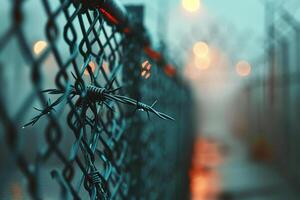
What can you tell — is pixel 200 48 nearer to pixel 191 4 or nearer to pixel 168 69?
pixel 191 4

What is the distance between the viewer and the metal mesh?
423mm

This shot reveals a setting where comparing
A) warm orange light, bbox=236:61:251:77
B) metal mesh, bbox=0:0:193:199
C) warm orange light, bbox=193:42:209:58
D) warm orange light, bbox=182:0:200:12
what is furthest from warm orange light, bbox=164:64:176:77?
warm orange light, bbox=236:61:251:77

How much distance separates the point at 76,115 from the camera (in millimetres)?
711

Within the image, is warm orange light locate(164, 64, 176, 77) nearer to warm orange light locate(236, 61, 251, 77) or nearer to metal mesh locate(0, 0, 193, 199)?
metal mesh locate(0, 0, 193, 199)

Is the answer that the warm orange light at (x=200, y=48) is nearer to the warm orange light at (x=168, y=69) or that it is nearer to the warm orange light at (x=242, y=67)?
the warm orange light at (x=242, y=67)

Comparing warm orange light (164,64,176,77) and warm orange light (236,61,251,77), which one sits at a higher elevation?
A: warm orange light (236,61,251,77)

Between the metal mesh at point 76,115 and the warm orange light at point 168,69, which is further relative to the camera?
the warm orange light at point 168,69

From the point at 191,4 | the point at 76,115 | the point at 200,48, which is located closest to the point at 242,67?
the point at 200,48

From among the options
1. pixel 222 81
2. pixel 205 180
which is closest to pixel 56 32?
pixel 205 180

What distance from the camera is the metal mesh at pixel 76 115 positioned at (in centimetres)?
42

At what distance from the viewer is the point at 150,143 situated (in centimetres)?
196

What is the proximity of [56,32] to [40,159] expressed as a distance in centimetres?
15

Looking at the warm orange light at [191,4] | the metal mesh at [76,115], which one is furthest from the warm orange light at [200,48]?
the metal mesh at [76,115]

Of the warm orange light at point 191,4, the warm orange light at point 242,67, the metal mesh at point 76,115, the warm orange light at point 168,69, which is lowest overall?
the metal mesh at point 76,115
